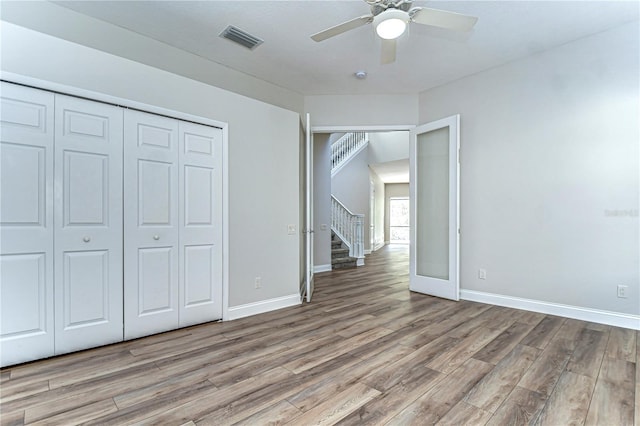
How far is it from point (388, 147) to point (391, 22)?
7.16 meters

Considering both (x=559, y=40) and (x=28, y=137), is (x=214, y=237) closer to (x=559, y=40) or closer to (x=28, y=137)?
(x=28, y=137)

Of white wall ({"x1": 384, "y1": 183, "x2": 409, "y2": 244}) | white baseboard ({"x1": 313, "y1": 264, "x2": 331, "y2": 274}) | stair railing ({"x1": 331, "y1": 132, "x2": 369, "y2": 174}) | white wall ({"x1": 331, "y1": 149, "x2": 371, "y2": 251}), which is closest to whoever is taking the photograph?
white baseboard ({"x1": 313, "y1": 264, "x2": 331, "y2": 274})

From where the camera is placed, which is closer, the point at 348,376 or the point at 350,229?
the point at 348,376

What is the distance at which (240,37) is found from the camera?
121 inches

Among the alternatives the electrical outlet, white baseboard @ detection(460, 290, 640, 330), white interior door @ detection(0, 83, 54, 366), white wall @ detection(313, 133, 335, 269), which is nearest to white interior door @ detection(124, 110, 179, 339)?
white interior door @ detection(0, 83, 54, 366)

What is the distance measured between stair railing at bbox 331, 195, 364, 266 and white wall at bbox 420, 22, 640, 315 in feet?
10.8

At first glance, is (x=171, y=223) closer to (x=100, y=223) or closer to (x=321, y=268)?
(x=100, y=223)

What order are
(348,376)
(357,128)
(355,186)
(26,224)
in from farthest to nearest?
(355,186) → (357,128) → (26,224) → (348,376)

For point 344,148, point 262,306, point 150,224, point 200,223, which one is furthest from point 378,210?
point 150,224

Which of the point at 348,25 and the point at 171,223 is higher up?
the point at 348,25

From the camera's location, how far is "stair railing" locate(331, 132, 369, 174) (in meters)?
9.02

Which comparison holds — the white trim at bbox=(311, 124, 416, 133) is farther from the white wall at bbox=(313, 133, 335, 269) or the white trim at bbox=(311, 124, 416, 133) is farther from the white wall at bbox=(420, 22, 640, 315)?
the white wall at bbox=(313, 133, 335, 269)

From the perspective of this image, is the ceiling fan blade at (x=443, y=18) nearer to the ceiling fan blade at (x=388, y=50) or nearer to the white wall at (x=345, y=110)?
the ceiling fan blade at (x=388, y=50)

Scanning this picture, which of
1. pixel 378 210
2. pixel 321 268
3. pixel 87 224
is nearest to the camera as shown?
pixel 87 224
